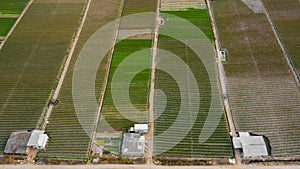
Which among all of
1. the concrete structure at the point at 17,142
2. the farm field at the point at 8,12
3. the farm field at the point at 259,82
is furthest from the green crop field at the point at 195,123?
the farm field at the point at 8,12

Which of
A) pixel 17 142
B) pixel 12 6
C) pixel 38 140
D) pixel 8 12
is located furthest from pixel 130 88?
pixel 12 6

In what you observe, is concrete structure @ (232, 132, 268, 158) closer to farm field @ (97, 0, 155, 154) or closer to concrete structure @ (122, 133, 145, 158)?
concrete structure @ (122, 133, 145, 158)

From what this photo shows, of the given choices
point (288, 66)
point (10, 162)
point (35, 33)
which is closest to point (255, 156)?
point (288, 66)

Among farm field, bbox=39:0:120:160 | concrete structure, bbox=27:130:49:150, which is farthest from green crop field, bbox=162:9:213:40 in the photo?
concrete structure, bbox=27:130:49:150

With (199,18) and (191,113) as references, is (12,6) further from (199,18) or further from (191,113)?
(191,113)

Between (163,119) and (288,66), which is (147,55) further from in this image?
(288,66)

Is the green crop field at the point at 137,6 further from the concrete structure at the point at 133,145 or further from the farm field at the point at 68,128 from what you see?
the concrete structure at the point at 133,145
